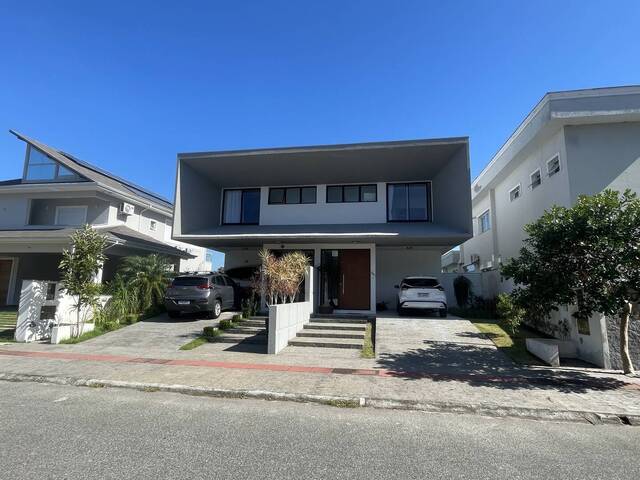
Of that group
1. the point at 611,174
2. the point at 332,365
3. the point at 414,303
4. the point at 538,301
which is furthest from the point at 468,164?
the point at 332,365

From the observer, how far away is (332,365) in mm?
8328

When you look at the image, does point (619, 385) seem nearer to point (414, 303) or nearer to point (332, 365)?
point (332, 365)

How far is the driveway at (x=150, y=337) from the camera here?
10.1 metres

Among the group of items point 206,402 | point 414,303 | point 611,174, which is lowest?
point 206,402

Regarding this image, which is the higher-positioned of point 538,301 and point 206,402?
point 538,301

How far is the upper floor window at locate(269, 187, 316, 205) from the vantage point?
1658 cm

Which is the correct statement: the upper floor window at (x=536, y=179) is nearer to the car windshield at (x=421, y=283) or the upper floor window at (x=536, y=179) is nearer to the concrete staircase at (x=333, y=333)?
the car windshield at (x=421, y=283)

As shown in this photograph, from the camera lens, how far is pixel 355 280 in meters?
14.8

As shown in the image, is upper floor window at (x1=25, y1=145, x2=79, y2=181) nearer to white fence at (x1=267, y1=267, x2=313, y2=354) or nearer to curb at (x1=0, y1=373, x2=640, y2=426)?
white fence at (x1=267, y1=267, x2=313, y2=354)

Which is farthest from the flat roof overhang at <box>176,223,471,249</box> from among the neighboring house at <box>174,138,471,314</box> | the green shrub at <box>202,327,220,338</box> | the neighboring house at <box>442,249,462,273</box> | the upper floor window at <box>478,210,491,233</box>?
the neighboring house at <box>442,249,462,273</box>

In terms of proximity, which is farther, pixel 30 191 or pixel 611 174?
pixel 30 191

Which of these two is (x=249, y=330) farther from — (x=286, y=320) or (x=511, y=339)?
(x=511, y=339)

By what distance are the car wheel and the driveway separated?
0.33 metres

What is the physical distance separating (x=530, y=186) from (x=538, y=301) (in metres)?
7.32
